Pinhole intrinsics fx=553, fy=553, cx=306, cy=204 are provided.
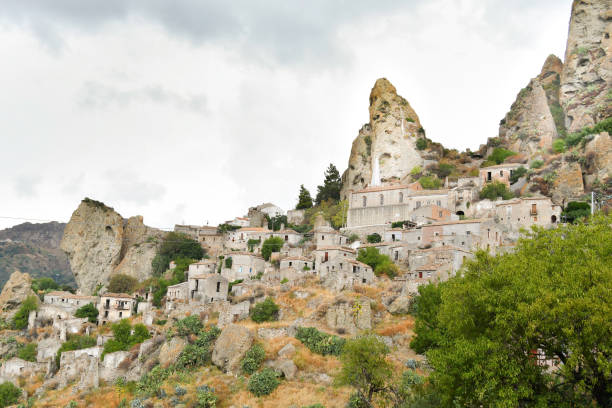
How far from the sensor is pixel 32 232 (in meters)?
189

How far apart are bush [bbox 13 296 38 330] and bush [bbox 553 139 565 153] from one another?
71.5 metres

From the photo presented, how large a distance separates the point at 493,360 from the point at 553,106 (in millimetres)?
83245

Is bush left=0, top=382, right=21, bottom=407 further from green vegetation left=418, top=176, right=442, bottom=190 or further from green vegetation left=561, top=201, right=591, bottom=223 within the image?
green vegetation left=561, top=201, right=591, bottom=223

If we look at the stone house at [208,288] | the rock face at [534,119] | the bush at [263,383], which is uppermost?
the rock face at [534,119]

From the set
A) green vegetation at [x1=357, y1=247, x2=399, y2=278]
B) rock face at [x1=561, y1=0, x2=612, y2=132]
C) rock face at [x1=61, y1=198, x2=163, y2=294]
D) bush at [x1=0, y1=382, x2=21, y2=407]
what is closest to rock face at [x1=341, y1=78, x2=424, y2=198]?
rock face at [x1=561, y1=0, x2=612, y2=132]

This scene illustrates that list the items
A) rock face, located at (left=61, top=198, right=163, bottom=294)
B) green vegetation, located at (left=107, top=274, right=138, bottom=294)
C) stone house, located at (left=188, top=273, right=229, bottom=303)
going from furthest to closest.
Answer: rock face, located at (left=61, top=198, right=163, bottom=294), green vegetation, located at (left=107, top=274, right=138, bottom=294), stone house, located at (left=188, top=273, right=229, bottom=303)

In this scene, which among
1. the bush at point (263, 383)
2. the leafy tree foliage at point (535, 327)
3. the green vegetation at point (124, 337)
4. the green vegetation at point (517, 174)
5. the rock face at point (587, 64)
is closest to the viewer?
the leafy tree foliage at point (535, 327)

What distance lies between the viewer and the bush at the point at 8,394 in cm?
5228

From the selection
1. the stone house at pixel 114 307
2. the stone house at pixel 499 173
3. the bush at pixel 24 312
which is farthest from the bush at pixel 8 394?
the stone house at pixel 499 173

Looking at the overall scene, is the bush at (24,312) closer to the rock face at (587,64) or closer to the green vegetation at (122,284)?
the green vegetation at (122,284)

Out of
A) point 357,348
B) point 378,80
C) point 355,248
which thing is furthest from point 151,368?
point 378,80

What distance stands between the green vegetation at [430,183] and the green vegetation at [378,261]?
73.0 ft

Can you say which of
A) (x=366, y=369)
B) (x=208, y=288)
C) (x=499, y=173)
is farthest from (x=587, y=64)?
(x=366, y=369)

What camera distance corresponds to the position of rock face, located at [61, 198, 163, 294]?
81.8 meters
